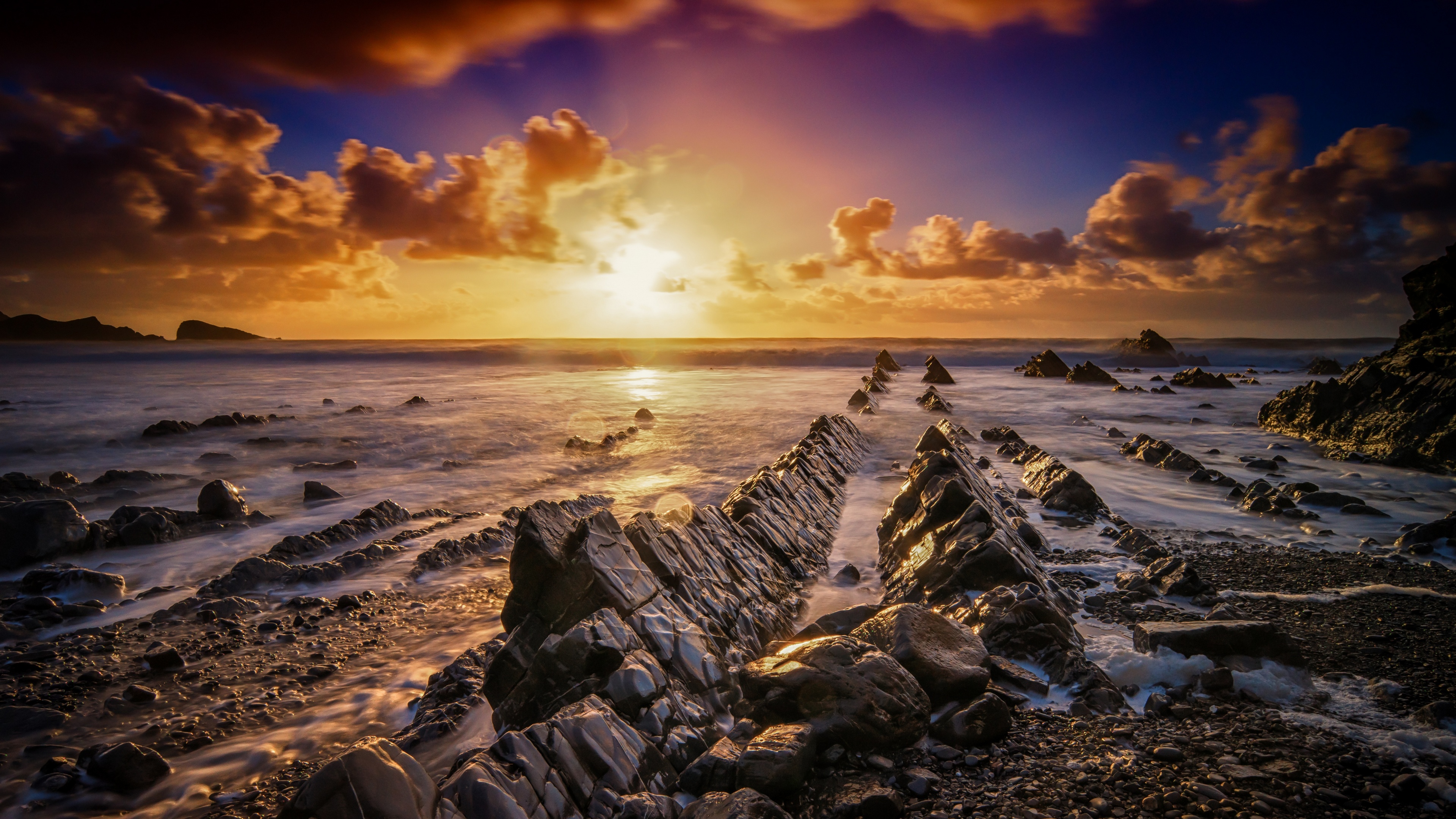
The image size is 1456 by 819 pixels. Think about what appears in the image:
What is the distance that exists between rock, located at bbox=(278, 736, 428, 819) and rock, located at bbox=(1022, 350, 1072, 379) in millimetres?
36194

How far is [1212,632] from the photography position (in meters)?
3.38

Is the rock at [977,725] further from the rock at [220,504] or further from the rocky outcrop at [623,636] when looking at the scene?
the rock at [220,504]

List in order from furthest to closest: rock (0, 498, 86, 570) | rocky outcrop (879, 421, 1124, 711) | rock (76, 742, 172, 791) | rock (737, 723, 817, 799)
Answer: rock (0, 498, 86, 570), rocky outcrop (879, 421, 1124, 711), rock (76, 742, 172, 791), rock (737, 723, 817, 799)

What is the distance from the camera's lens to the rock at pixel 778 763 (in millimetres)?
2502

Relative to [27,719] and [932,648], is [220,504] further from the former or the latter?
[932,648]

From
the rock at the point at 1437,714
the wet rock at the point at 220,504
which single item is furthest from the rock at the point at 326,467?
the rock at the point at 1437,714

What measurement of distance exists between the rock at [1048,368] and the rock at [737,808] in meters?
35.3

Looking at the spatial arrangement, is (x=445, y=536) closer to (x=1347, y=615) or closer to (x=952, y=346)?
(x=1347, y=615)

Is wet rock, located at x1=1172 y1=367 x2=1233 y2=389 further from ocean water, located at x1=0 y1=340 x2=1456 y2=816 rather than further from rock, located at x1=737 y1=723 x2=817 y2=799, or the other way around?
rock, located at x1=737 y1=723 x2=817 y2=799

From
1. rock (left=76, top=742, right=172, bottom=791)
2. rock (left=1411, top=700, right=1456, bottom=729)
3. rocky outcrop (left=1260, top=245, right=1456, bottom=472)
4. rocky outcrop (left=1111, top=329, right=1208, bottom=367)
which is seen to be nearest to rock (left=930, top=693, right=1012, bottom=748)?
rock (left=1411, top=700, right=1456, bottom=729)

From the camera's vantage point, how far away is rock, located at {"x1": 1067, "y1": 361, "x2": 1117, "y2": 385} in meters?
29.0

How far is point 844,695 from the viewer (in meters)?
2.89

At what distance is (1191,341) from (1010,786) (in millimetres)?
111490

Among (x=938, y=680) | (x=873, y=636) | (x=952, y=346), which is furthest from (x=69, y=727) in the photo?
(x=952, y=346)
